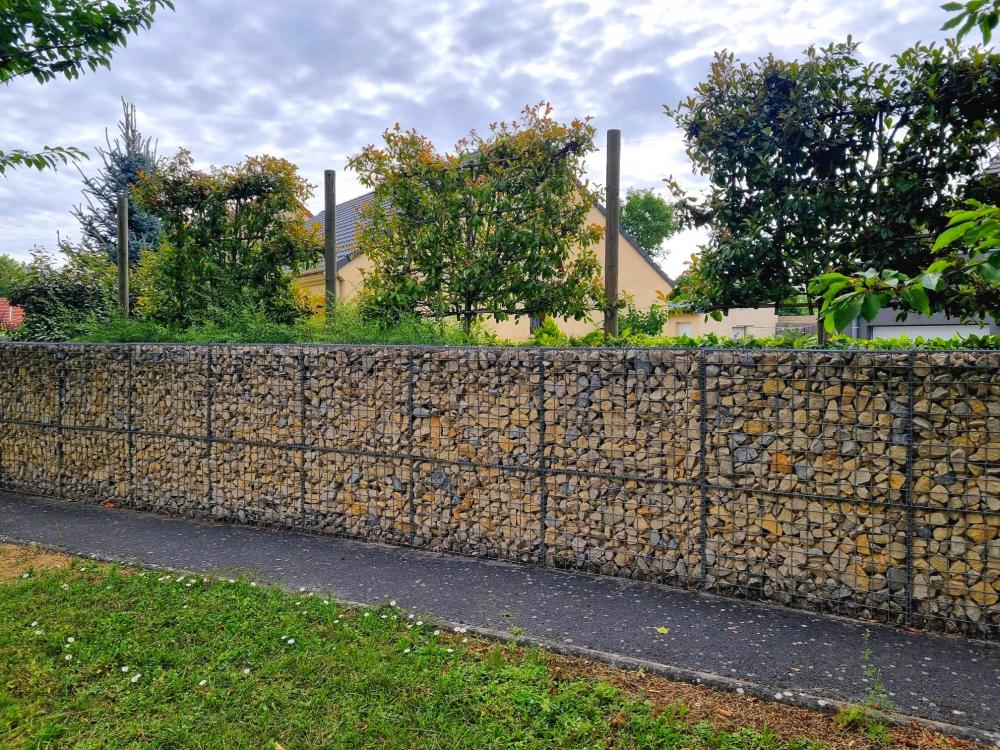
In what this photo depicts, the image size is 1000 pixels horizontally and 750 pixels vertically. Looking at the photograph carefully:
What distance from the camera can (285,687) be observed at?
9.80 ft

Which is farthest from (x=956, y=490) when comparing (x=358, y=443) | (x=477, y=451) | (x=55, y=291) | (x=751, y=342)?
(x=55, y=291)

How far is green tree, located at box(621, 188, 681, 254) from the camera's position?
33.6 m

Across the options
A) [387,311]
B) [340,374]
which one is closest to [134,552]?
[340,374]

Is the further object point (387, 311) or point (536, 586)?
point (387, 311)

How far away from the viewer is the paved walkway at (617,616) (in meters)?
3.05

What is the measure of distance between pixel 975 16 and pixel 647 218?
3333 cm

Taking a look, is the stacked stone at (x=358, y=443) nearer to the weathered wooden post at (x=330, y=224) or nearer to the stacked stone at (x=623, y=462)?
the stacked stone at (x=623, y=462)

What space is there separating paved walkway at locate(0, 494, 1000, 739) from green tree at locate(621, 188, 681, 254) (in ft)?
101

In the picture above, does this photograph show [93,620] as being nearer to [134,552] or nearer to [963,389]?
[134,552]

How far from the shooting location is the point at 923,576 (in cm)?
369

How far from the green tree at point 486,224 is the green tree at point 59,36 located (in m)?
2.19

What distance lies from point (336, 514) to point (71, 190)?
17282 millimetres

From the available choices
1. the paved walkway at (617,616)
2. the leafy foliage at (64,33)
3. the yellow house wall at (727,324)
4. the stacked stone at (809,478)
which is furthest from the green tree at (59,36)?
the yellow house wall at (727,324)

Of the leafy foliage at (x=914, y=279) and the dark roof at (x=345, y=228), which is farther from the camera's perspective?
the dark roof at (x=345, y=228)
